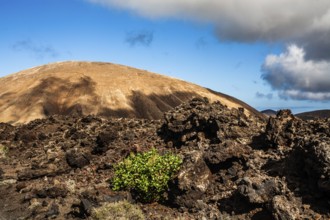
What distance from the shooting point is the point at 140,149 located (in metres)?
23.9

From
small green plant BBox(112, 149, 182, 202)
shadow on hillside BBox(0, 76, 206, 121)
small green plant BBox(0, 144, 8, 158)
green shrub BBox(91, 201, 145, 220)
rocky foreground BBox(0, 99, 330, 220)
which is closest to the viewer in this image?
rocky foreground BBox(0, 99, 330, 220)

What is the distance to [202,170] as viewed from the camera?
59.3 ft

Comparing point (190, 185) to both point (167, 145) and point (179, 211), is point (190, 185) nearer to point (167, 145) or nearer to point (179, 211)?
point (179, 211)

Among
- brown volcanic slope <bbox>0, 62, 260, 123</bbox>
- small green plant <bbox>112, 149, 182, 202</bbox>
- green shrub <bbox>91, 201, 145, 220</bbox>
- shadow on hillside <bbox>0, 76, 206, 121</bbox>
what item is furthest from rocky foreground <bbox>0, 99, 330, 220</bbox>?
brown volcanic slope <bbox>0, 62, 260, 123</bbox>

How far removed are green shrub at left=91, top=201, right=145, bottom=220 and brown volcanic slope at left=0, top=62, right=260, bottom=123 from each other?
91490 millimetres

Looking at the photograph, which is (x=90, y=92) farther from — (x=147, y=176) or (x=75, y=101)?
(x=147, y=176)

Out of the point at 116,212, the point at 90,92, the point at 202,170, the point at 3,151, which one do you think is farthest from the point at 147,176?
the point at 90,92

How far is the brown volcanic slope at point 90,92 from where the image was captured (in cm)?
11012

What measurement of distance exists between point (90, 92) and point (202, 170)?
104 meters

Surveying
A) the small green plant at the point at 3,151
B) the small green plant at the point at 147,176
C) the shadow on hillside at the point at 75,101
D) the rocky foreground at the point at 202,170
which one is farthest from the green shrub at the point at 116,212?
the shadow on hillside at the point at 75,101

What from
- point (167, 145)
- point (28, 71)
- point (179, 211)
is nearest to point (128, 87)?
point (28, 71)

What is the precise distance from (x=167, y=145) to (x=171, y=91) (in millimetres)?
105613

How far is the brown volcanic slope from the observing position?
361 ft

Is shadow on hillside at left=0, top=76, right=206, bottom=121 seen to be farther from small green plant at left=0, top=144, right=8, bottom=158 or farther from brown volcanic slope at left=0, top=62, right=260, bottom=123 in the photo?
small green plant at left=0, top=144, right=8, bottom=158
